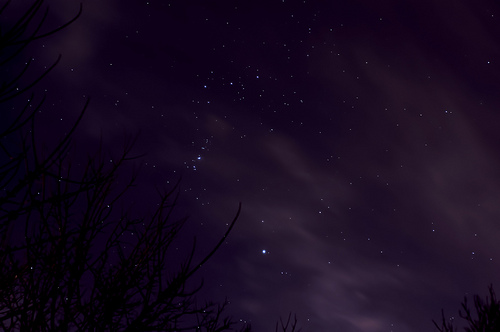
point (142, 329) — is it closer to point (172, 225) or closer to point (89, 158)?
point (172, 225)

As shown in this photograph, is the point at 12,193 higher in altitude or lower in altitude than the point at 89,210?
lower

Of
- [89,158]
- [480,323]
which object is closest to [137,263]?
[89,158]

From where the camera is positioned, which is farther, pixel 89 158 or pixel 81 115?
pixel 89 158

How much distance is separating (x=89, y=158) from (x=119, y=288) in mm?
2201

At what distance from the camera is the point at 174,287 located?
3805mm

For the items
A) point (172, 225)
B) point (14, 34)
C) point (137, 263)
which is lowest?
point (14, 34)

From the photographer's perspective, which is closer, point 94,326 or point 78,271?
point 94,326

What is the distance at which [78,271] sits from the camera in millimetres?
4715

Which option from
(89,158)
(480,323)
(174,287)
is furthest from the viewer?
(480,323)

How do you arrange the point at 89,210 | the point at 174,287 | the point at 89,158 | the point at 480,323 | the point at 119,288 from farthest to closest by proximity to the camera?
the point at 480,323, the point at 89,158, the point at 89,210, the point at 119,288, the point at 174,287

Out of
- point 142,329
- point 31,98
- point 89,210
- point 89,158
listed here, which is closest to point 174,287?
point 142,329

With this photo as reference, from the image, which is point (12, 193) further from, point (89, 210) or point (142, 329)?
point (89, 210)

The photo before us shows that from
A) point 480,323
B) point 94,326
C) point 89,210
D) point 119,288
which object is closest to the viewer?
point 94,326

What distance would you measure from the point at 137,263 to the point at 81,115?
332 cm
